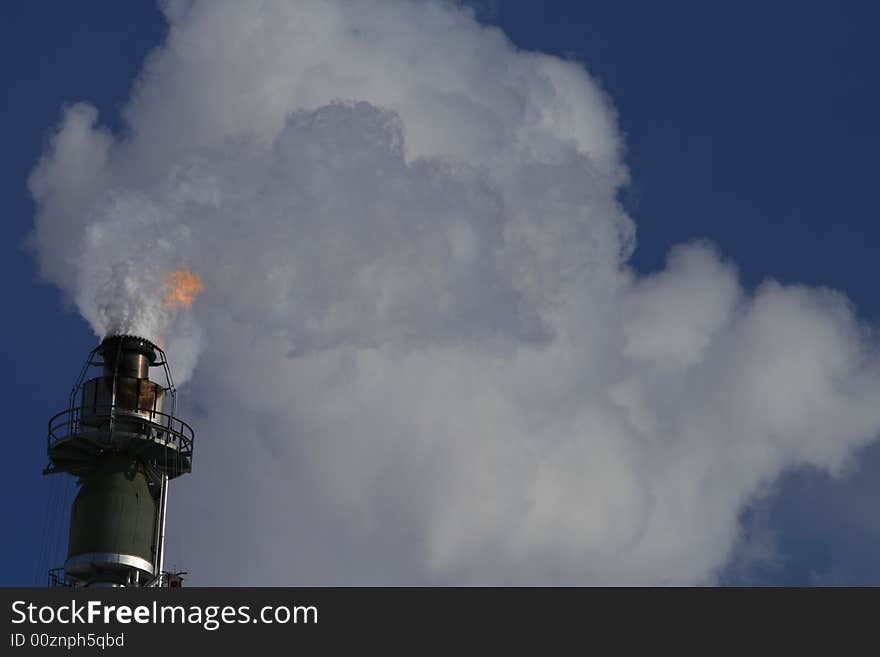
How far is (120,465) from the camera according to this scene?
8012cm

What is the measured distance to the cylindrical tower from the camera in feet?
254

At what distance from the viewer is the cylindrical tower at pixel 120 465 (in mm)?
77438

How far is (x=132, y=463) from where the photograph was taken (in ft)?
264
